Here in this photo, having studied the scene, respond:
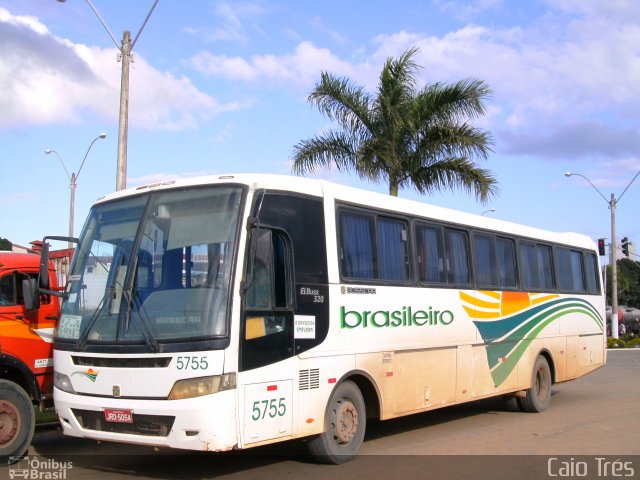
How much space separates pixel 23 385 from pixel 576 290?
428 inches

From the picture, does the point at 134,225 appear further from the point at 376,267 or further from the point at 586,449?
the point at 586,449

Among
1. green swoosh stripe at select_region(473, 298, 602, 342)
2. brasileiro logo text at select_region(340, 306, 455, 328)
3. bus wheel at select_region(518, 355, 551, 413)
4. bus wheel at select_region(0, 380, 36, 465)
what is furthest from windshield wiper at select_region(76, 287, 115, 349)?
bus wheel at select_region(518, 355, 551, 413)

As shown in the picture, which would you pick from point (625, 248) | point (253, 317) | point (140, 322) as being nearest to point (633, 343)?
point (625, 248)

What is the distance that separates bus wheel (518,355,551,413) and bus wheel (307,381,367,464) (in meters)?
5.40

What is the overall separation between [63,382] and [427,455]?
4.45 metres

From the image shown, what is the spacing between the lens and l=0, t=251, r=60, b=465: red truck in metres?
8.25

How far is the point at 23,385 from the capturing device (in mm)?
8805

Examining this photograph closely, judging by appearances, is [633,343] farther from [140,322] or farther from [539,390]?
[140,322]

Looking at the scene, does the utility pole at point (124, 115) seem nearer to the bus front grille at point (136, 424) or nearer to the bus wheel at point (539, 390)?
the bus front grille at point (136, 424)

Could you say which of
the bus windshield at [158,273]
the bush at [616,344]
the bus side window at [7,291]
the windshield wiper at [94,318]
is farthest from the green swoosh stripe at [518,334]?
the bush at [616,344]

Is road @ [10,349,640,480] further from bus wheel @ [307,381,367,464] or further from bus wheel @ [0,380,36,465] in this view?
bus wheel @ [0,380,36,465]

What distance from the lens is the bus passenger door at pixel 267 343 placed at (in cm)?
695

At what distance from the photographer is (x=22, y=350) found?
8617 millimetres

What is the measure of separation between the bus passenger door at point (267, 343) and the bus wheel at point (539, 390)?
6.86m
